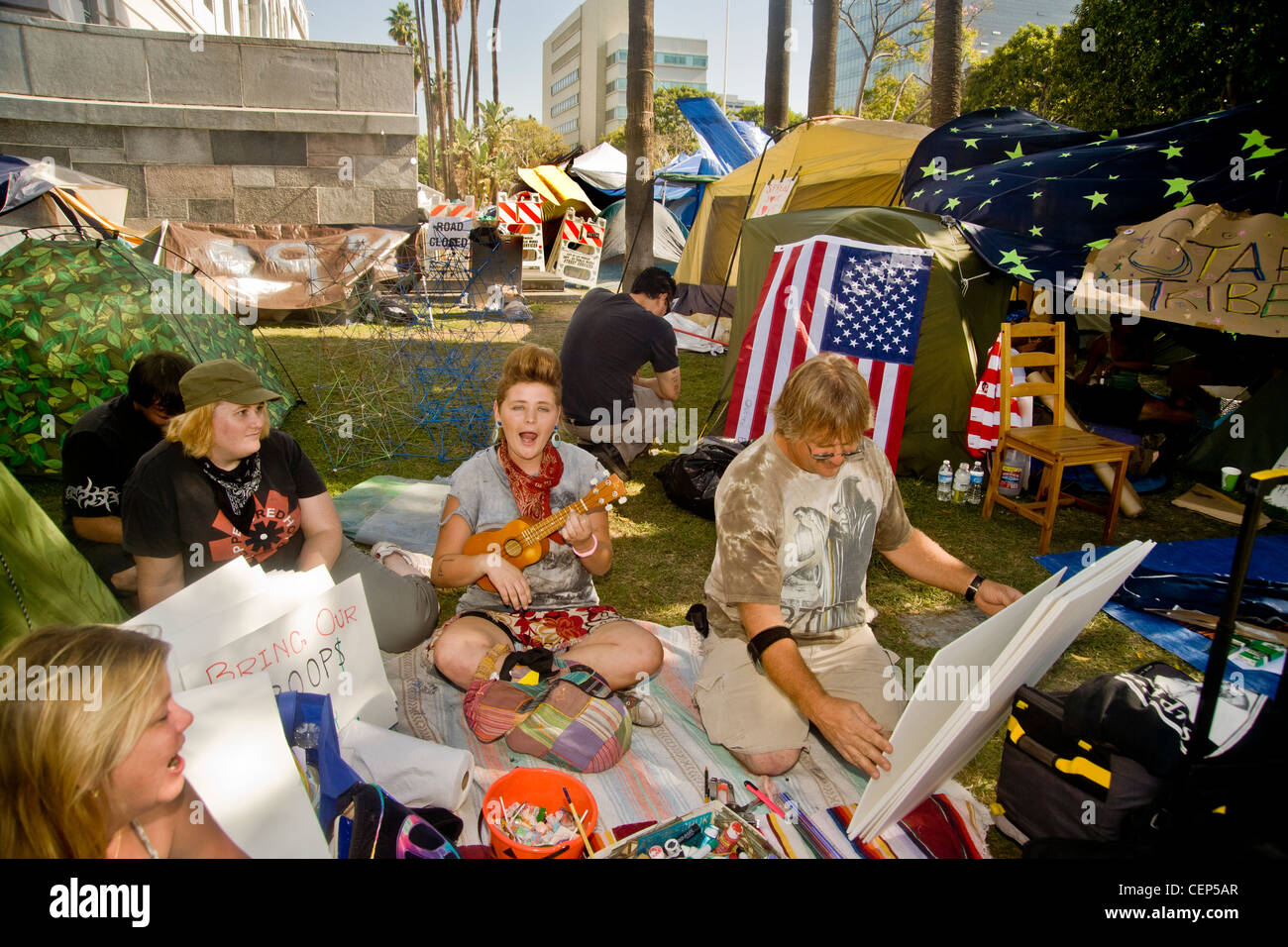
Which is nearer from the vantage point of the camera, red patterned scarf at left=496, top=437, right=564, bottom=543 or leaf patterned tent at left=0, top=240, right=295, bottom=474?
red patterned scarf at left=496, top=437, right=564, bottom=543

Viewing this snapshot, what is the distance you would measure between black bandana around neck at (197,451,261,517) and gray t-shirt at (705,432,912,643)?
1875 mm

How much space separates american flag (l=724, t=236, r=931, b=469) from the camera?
223 inches

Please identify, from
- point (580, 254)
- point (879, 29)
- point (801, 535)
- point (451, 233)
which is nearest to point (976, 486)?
point (801, 535)

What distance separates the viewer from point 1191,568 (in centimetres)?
473

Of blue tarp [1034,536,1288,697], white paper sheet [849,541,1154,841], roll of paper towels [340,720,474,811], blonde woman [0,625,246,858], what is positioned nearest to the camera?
→ blonde woman [0,625,246,858]

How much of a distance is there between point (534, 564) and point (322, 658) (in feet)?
Result: 3.15

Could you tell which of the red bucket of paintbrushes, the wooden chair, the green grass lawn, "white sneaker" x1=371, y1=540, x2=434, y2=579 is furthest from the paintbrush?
the wooden chair

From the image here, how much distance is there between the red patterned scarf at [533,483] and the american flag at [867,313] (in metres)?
2.90

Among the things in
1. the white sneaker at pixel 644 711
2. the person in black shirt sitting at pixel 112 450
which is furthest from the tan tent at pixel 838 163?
the person in black shirt sitting at pixel 112 450

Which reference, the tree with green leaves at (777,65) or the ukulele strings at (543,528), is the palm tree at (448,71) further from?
the ukulele strings at (543,528)

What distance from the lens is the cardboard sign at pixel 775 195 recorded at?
9547mm

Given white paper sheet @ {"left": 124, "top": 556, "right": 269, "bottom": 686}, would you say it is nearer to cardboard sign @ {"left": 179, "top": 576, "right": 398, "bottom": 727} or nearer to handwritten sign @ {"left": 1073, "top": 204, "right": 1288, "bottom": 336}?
cardboard sign @ {"left": 179, "top": 576, "right": 398, "bottom": 727}

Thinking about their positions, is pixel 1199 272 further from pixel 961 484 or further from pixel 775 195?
pixel 775 195
